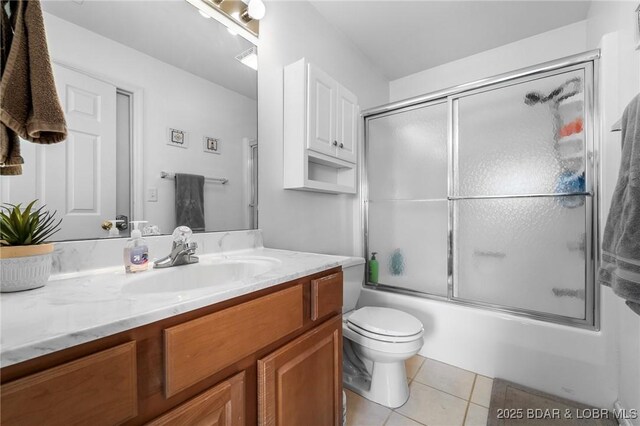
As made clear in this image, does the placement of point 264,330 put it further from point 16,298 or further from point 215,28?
point 215,28

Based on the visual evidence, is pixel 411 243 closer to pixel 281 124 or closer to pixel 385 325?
pixel 385 325

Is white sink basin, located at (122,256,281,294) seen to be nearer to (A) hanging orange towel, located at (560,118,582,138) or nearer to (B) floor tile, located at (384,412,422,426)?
(B) floor tile, located at (384,412,422,426)

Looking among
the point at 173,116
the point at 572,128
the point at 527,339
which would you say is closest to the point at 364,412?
the point at 527,339

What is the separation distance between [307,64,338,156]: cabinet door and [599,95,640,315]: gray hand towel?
1.28 meters

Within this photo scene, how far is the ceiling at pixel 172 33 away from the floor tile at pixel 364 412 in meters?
1.78

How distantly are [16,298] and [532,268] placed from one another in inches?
91.6

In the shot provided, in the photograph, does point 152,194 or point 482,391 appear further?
point 482,391

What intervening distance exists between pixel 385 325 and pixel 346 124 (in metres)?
1.31

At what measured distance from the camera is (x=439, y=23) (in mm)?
2039

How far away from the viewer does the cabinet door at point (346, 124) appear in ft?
6.07

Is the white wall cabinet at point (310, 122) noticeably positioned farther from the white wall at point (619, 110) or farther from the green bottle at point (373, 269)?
the white wall at point (619, 110)

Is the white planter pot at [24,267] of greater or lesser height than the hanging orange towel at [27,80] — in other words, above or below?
below

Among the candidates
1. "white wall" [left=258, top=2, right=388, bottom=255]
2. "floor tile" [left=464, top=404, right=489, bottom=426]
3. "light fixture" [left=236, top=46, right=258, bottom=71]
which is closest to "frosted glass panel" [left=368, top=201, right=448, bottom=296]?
"white wall" [left=258, top=2, right=388, bottom=255]

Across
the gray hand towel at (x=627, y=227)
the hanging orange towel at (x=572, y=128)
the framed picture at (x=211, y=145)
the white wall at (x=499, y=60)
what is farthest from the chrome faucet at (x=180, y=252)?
the white wall at (x=499, y=60)
